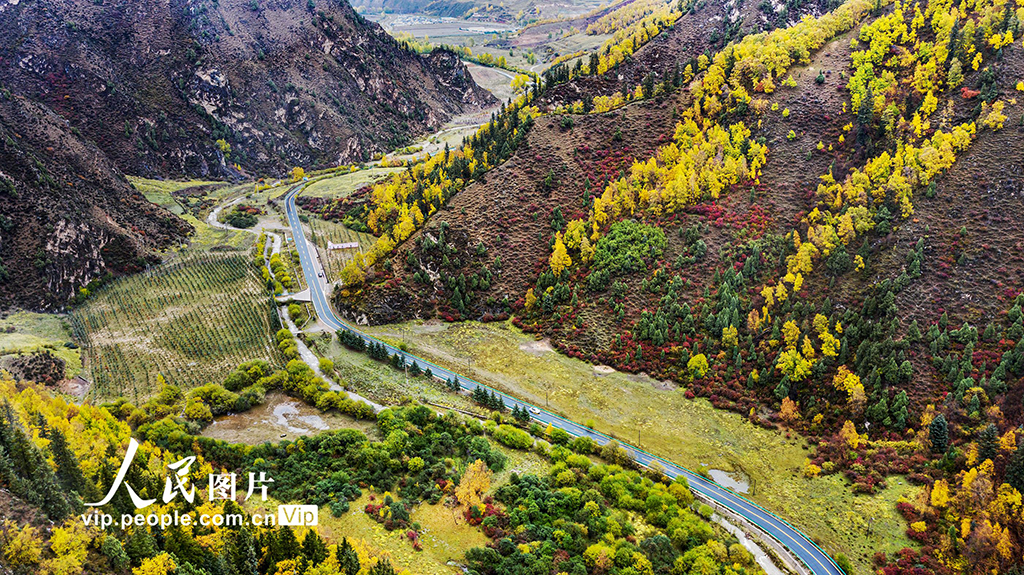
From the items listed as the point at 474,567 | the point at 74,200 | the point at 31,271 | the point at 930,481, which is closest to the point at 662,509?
the point at 474,567

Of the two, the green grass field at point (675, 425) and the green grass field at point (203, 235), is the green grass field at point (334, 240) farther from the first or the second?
the green grass field at point (675, 425)

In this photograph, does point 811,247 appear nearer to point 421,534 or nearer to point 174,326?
point 421,534

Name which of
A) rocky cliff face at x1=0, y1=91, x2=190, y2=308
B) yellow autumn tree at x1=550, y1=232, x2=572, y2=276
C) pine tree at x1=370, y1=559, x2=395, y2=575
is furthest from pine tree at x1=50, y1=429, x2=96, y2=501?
yellow autumn tree at x1=550, y1=232, x2=572, y2=276

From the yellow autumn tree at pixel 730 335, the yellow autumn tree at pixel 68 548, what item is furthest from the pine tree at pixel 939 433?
the yellow autumn tree at pixel 68 548

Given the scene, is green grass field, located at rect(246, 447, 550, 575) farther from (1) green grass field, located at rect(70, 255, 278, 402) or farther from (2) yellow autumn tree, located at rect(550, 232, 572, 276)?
(2) yellow autumn tree, located at rect(550, 232, 572, 276)

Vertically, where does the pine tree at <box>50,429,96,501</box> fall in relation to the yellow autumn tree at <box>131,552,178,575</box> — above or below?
above

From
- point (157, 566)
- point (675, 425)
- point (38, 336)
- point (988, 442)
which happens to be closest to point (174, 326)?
point (38, 336)

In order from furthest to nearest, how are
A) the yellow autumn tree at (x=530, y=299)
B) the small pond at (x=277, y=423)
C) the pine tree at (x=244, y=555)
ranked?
the yellow autumn tree at (x=530, y=299) < the small pond at (x=277, y=423) < the pine tree at (x=244, y=555)
